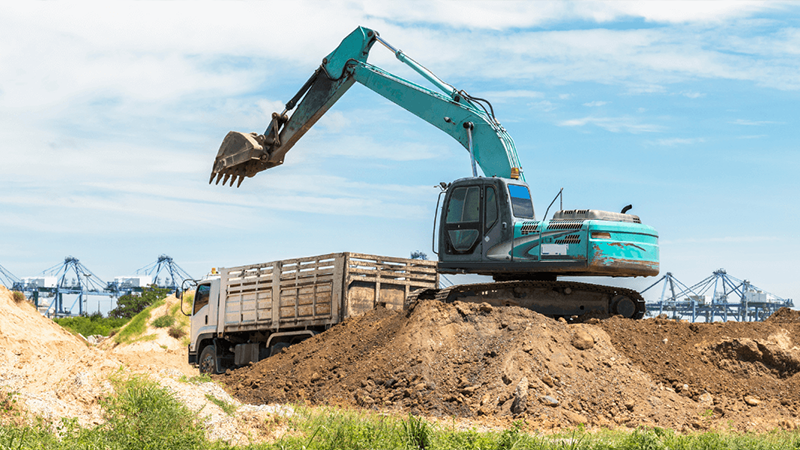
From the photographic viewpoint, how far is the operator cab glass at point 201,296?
72.1 feet

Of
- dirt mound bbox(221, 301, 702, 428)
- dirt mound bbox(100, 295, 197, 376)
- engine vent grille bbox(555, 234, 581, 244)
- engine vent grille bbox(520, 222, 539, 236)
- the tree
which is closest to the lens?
dirt mound bbox(221, 301, 702, 428)

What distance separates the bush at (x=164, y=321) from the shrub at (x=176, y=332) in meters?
0.47

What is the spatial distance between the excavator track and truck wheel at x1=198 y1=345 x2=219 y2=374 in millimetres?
7479

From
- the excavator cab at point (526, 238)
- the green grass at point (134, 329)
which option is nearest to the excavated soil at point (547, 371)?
the excavator cab at point (526, 238)

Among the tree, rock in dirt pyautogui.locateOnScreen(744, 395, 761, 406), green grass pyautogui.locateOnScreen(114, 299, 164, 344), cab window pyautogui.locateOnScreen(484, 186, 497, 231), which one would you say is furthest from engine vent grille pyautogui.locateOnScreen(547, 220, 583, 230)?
the tree

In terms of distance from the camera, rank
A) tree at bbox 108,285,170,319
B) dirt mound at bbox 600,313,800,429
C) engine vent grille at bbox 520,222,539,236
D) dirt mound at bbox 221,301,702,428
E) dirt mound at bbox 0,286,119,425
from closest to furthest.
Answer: dirt mound at bbox 0,286,119,425 → dirt mound at bbox 221,301,702,428 → dirt mound at bbox 600,313,800,429 → engine vent grille at bbox 520,222,539,236 → tree at bbox 108,285,170,319

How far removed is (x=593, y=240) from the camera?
14438 mm

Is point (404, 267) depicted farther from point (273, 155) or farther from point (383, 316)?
point (273, 155)

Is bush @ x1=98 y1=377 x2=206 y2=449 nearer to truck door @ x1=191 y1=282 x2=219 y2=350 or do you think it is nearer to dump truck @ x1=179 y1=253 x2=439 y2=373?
dump truck @ x1=179 y1=253 x2=439 y2=373

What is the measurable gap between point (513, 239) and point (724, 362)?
15.3 ft

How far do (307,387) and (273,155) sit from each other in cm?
732

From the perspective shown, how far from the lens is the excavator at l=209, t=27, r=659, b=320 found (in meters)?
14.7

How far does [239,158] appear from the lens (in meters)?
19.3

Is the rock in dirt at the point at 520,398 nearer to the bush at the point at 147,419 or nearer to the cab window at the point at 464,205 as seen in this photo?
the cab window at the point at 464,205
